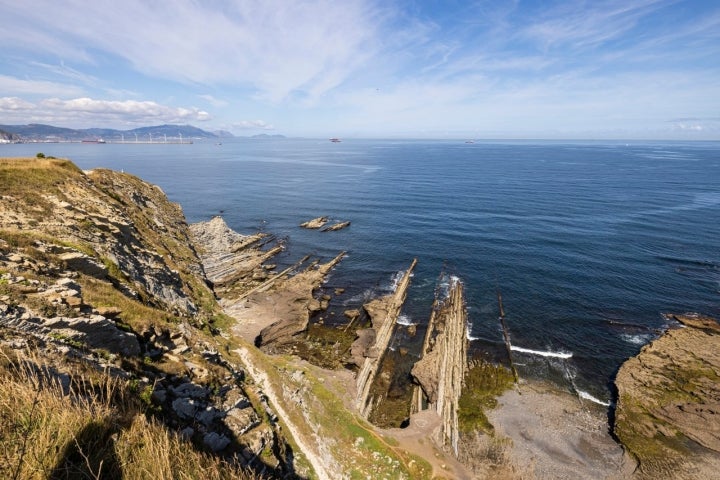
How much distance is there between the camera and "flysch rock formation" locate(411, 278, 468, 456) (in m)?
31.9

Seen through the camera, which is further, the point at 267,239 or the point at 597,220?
the point at 597,220

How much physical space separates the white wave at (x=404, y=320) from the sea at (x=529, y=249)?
9.4 inches

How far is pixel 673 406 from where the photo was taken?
3206 cm

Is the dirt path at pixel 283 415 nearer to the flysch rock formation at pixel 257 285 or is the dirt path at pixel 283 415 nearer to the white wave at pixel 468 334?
the flysch rock formation at pixel 257 285

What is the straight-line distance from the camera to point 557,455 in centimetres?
2855

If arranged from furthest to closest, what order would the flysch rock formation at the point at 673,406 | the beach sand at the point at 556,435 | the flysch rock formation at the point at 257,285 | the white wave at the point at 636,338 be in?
the flysch rock formation at the point at 257,285 < the white wave at the point at 636,338 < the flysch rock formation at the point at 673,406 < the beach sand at the point at 556,435

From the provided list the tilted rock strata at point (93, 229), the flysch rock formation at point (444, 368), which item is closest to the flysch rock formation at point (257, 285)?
the tilted rock strata at point (93, 229)

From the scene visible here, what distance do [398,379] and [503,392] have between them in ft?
35.8

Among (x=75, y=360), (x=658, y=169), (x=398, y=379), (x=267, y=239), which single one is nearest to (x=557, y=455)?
(x=398, y=379)

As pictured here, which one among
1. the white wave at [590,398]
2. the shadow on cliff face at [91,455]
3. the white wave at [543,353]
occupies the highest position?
the shadow on cliff face at [91,455]

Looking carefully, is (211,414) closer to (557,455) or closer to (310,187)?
(557,455)

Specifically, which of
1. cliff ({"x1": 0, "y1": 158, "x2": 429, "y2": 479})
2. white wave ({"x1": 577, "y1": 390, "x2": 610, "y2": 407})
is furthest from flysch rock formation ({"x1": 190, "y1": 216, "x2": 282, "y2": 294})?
white wave ({"x1": 577, "y1": 390, "x2": 610, "y2": 407})

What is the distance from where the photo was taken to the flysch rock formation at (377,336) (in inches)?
1355

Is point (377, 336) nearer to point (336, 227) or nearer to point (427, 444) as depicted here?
point (427, 444)
